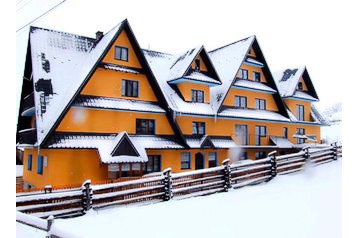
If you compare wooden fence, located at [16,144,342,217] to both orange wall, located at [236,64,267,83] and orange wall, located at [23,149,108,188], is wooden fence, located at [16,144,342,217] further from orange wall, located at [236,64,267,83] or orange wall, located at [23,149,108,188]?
orange wall, located at [236,64,267,83]

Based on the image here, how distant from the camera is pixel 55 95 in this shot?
3.13 meters

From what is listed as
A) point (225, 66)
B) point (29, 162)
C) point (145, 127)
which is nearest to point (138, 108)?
point (145, 127)

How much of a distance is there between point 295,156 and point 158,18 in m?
1.64

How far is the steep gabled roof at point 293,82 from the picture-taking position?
240 cm

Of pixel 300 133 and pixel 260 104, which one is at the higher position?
pixel 260 104

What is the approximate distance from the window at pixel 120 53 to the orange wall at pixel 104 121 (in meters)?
0.63

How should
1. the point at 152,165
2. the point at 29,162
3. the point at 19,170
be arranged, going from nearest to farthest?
the point at 29,162 → the point at 152,165 → the point at 19,170

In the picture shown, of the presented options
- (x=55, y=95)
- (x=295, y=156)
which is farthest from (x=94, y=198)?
(x=295, y=156)

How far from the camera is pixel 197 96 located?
3.51 meters

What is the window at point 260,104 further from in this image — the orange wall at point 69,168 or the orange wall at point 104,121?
the orange wall at point 69,168

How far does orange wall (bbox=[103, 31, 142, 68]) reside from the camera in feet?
11.4

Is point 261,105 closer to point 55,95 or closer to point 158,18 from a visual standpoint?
point 158,18

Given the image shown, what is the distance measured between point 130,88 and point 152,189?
3.34 feet

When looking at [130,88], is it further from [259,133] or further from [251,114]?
[259,133]
